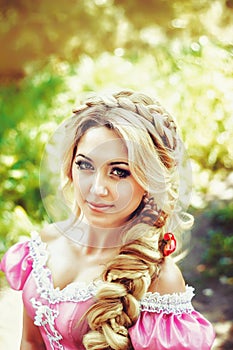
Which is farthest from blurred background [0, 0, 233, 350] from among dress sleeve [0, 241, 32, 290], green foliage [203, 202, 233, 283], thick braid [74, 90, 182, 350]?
thick braid [74, 90, 182, 350]

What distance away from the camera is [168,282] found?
1365 millimetres

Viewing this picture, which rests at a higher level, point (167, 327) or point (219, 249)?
point (219, 249)

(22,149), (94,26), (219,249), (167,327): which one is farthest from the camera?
(94,26)

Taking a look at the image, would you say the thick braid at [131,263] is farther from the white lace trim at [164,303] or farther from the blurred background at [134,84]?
the blurred background at [134,84]

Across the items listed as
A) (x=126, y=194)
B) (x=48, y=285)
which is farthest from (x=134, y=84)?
(x=48, y=285)

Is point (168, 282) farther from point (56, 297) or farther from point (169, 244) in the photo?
point (56, 297)

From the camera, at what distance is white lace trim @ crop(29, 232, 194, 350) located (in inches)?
53.3

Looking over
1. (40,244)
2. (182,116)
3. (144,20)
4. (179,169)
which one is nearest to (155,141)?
(179,169)

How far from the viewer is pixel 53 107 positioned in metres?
2.23

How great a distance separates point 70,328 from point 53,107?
1024mm

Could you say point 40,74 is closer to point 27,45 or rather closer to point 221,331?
point 27,45

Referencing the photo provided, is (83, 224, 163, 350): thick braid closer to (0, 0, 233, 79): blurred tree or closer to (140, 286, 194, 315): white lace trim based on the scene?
(140, 286, 194, 315): white lace trim

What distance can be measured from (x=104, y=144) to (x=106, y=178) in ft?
0.24

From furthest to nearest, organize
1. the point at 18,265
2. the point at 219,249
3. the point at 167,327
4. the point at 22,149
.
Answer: the point at 22,149
the point at 219,249
the point at 18,265
the point at 167,327
